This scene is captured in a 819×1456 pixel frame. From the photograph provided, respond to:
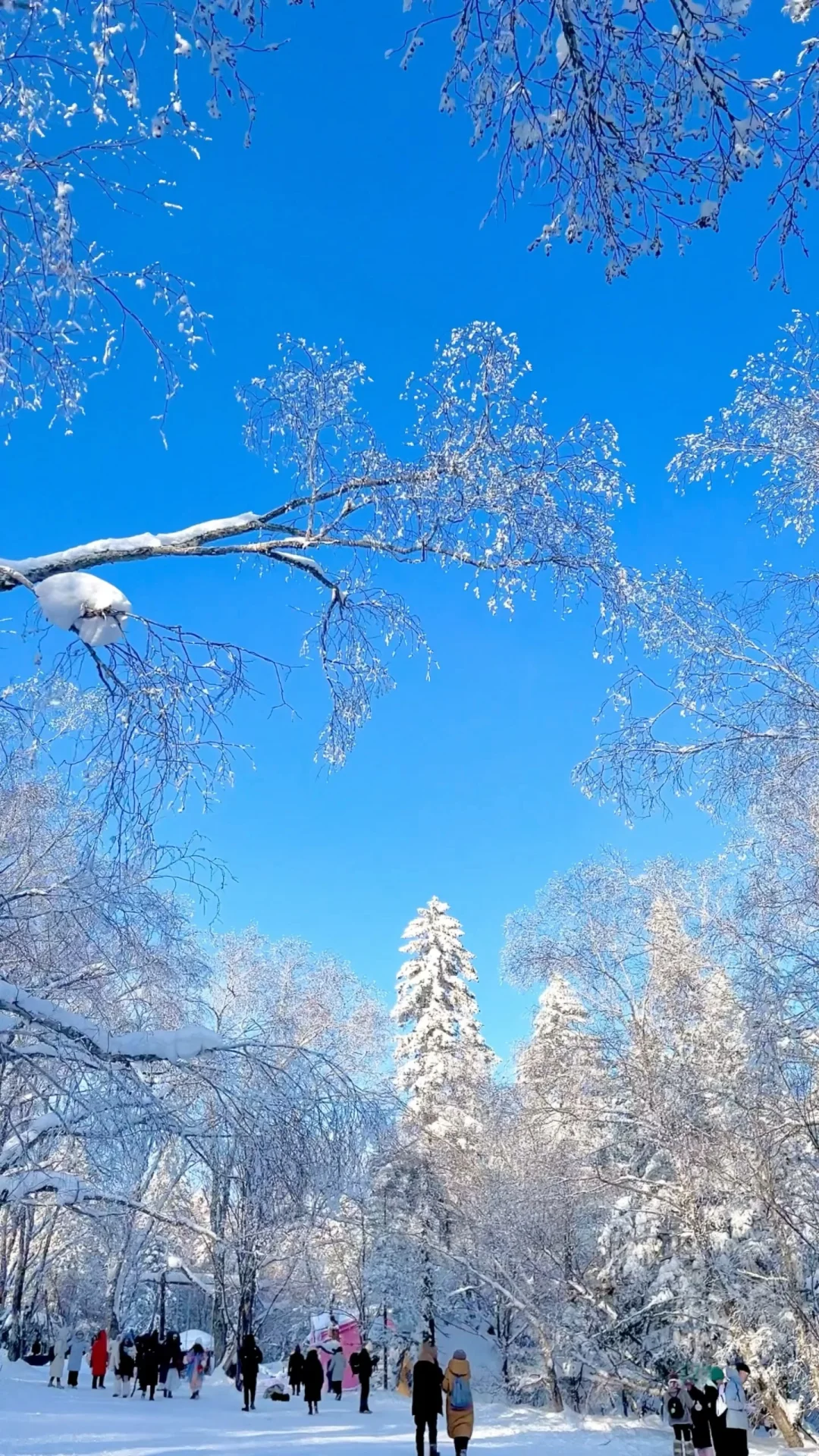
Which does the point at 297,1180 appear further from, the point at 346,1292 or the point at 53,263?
the point at 346,1292

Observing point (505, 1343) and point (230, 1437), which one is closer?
point (230, 1437)

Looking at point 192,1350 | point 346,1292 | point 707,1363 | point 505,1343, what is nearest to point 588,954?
point 707,1363

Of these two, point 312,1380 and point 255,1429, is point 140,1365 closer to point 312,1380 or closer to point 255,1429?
point 312,1380

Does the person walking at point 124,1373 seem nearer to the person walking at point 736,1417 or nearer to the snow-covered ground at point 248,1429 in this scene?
the snow-covered ground at point 248,1429

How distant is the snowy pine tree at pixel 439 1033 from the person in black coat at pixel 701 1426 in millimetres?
13204

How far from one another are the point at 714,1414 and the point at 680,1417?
31.2 inches

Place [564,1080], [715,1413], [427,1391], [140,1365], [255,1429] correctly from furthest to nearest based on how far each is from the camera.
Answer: [140,1365] < [564,1080] < [255,1429] < [715,1413] < [427,1391]

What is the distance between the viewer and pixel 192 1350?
22219 mm

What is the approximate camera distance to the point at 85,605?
4.71 meters

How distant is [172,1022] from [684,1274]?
10560 mm

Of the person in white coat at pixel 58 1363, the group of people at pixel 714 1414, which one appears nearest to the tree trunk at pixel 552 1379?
the group of people at pixel 714 1414

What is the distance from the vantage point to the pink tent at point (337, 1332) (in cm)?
3406

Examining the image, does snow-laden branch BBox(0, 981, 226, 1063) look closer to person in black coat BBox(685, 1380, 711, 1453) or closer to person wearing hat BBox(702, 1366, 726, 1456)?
person wearing hat BBox(702, 1366, 726, 1456)

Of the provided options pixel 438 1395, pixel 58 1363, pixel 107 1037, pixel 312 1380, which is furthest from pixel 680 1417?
pixel 58 1363
